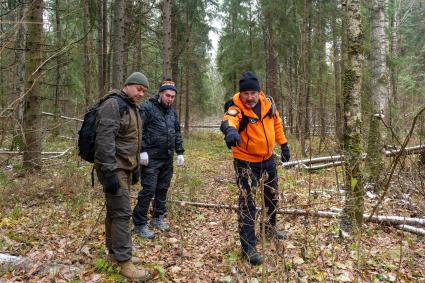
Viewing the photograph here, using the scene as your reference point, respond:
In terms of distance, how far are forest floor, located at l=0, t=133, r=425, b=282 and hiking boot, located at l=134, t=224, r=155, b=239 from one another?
98mm

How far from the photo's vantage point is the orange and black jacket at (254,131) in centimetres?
441

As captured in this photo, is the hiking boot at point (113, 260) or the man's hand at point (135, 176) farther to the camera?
the man's hand at point (135, 176)

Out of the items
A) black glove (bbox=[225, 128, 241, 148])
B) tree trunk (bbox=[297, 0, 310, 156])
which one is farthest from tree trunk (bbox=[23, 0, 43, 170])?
tree trunk (bbox=[297, 0, 310, 156])

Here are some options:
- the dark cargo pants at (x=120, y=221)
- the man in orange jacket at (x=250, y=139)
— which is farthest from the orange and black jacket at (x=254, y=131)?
the dark cargo pants at (x=120, y=221)

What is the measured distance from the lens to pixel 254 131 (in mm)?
4465

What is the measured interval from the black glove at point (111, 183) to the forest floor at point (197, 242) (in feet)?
3.17

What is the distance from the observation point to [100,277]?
4.07 meters

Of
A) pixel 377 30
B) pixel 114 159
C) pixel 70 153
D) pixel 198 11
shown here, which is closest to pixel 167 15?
pixel 70 153

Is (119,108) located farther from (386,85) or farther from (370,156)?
(386,85)

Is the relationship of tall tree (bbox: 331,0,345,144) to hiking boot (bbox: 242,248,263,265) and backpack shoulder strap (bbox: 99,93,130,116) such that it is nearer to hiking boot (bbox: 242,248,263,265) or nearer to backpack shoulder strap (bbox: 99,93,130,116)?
hiking boot (bbox: 242,248,263,265)

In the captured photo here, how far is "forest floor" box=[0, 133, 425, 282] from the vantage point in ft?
13.4

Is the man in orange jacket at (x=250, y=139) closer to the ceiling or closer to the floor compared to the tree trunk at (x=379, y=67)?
closer to the floor

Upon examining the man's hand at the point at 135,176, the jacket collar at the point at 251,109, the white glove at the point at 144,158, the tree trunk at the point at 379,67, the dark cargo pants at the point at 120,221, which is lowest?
the dark cargo pants at the point at 120,221

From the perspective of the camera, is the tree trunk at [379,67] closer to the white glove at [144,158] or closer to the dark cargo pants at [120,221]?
the white glove at [144,158]
